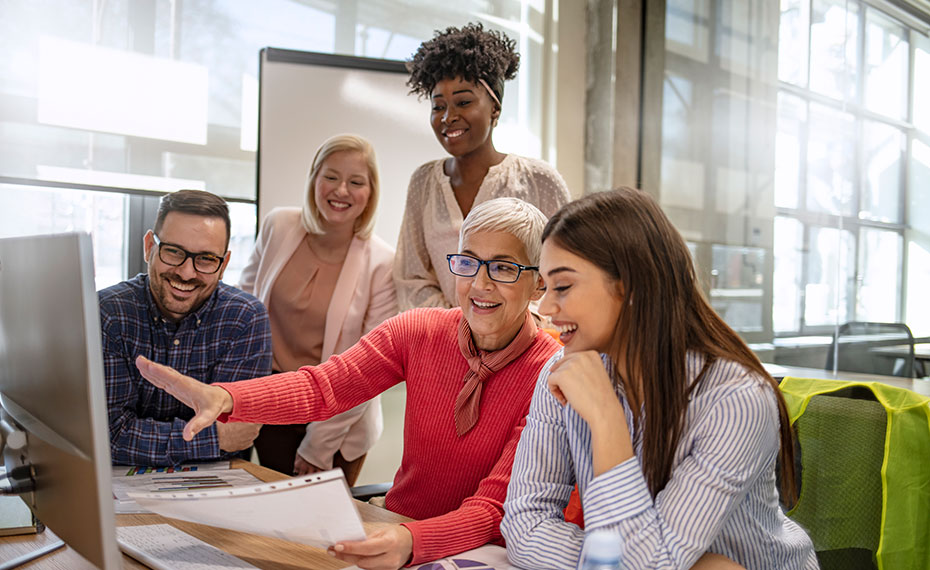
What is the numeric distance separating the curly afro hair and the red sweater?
0.96 metres

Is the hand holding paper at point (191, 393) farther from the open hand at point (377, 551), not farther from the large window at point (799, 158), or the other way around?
the large window at point (799, 158)

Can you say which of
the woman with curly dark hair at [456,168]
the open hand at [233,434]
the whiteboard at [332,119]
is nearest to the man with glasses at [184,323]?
the open hand at [233,434]

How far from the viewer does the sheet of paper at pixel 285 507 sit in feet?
3.05

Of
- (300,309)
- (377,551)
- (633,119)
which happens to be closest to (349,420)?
(300,309)

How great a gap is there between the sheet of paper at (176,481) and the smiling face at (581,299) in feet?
2.47

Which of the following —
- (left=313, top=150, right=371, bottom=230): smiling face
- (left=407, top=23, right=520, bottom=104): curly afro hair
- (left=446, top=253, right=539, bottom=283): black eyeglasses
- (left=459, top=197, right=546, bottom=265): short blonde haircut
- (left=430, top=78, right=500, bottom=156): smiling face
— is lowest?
(left=446, top=253, right=539, bottom=283): black eyeglasses

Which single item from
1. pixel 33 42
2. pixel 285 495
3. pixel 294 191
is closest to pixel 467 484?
pixel 285 495

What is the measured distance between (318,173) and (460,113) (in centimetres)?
55

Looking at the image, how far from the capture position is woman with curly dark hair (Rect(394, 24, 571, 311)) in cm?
227

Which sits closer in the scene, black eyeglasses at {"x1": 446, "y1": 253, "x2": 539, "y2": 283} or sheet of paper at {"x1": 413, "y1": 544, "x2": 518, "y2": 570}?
sheet of paper at {"x1": 413, "y1": 544, "x2": 518, "y2": 570}

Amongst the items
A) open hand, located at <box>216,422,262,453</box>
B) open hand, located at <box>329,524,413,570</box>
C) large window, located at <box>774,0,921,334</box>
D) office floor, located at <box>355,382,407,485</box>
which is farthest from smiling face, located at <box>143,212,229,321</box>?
large window, located at <box>774,0,921,334</box>

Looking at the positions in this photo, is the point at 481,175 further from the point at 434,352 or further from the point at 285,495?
the point at 285,495

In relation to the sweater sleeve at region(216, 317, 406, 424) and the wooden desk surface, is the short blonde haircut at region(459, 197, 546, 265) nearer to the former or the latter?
the sweater sleeve at region(216, 317, 406, 424)

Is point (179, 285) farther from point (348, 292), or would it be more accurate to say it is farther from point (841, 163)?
point (841, 163)
